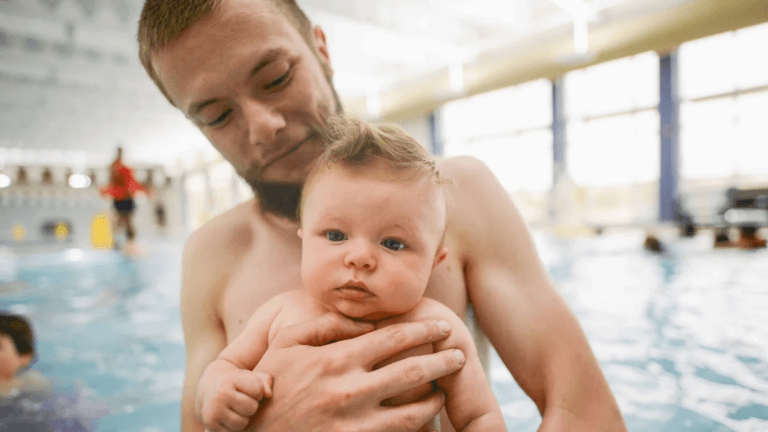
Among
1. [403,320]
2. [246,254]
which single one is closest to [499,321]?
[403,320]

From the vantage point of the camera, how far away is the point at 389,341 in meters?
0.94

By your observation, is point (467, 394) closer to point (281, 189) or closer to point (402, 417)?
point (402, 417)

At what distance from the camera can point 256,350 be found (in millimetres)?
1032

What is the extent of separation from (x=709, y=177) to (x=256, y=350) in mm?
14675

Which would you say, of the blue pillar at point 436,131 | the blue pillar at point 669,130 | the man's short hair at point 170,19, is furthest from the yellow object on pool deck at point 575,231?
the man's short hair at point 170,19

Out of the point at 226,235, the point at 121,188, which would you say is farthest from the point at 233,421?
the point at 121,188

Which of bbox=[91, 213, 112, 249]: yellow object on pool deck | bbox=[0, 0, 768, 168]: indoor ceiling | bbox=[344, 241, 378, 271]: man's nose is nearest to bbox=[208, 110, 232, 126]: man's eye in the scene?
bbox=[344, 241, 378, 271]: man's nose

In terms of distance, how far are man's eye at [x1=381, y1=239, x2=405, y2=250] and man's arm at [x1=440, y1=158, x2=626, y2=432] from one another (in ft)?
1.02

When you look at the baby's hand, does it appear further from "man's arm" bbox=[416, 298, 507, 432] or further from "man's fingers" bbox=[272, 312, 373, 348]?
"man's arm" bbox=[416, 298, 507, 432]

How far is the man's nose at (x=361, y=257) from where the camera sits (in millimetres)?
907

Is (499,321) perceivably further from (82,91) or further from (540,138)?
(82,91)

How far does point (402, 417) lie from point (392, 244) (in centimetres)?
37

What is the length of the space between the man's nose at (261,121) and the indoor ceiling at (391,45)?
27.1 feet

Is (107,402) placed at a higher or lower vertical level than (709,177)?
lower
